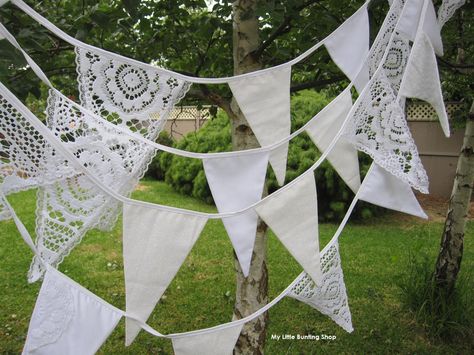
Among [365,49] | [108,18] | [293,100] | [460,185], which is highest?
[108,18]

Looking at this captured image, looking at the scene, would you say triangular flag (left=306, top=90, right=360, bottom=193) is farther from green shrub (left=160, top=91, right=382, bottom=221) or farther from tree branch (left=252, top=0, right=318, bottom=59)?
green shrub (left=160, top=91, right=382, bottom=221)

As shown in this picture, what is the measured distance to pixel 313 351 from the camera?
2506 mm

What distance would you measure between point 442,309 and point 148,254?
226cm

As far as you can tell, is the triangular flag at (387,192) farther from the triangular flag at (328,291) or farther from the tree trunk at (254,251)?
the tree trunk at (254,251)

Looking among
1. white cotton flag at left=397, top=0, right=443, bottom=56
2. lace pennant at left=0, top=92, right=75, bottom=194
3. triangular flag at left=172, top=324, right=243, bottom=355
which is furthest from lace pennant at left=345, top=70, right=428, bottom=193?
lace pennant at left=0, top=92, right=75, bottom=194

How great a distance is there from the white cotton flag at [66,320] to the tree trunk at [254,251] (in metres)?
0.79

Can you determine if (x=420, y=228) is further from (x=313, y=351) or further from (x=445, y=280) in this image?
(x=313, y=351)

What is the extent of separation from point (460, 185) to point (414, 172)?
1605 mm

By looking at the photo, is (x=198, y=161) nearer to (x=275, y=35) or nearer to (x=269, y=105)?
(x=275, y=35)

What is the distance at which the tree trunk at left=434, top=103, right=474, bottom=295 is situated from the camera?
8.38 feet

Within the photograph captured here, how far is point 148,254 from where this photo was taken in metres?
1.06

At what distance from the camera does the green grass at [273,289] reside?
8.55 feet

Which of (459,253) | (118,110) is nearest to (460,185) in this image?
(459,253)

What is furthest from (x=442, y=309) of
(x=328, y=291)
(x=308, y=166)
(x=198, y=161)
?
(x=198, y=161)
